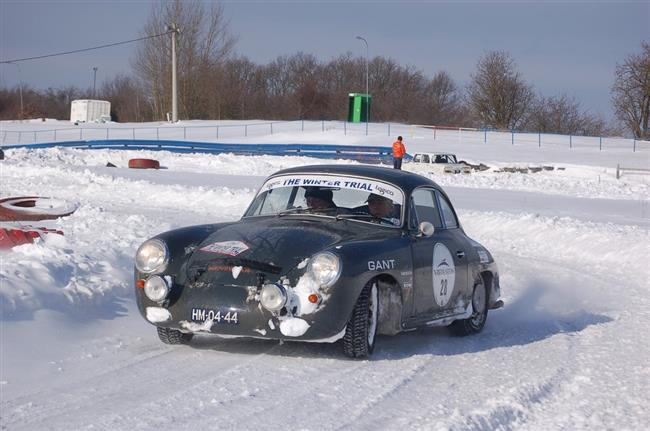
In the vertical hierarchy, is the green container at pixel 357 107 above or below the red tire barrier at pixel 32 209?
above

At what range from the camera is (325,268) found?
6383mm

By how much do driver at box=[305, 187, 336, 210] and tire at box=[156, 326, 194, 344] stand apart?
5.28 ft

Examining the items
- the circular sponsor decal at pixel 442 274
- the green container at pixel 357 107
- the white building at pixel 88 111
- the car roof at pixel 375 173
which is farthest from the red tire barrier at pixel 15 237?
the white building at pixel 88 111

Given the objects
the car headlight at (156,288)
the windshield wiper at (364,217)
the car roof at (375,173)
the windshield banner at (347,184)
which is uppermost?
the car roof at (375,173)

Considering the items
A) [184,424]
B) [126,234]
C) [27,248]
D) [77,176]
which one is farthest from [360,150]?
[184,424]

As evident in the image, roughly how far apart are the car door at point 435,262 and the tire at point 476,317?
272mm

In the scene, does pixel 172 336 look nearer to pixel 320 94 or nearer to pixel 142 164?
pixel 142 164

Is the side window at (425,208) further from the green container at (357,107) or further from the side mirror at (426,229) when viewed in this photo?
the green container at (357,107)

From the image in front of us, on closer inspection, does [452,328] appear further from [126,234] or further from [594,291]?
[126,234]

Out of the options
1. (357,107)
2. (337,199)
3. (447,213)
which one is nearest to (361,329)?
(337,199)

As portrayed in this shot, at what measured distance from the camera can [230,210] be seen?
21172mm

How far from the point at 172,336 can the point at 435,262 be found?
2285mm

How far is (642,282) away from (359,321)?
22.9 feet

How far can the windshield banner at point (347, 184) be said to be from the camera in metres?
7.88
